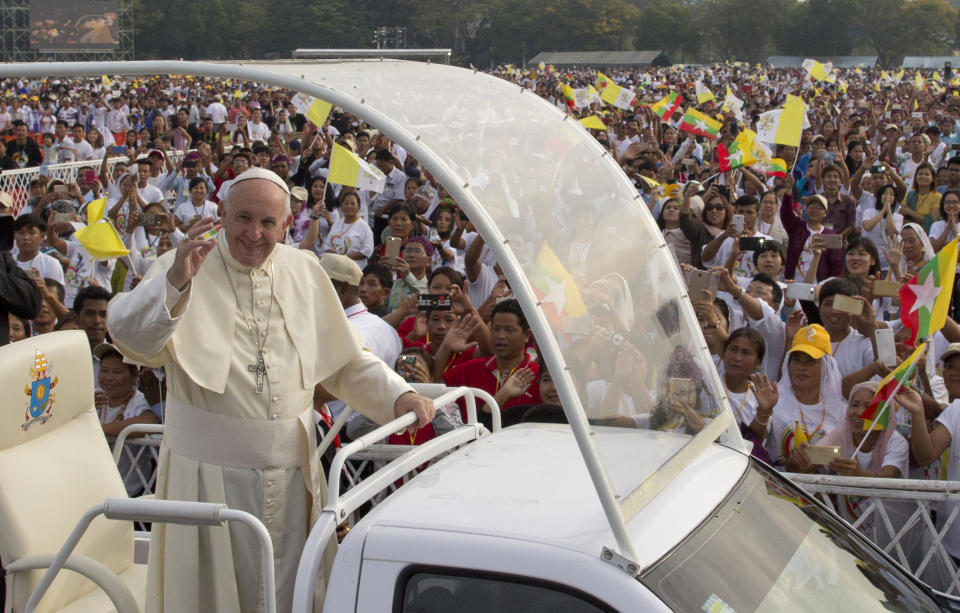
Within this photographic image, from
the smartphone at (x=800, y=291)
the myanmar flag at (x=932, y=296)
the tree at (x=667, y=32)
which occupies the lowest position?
the tree at (x=667, y=32)

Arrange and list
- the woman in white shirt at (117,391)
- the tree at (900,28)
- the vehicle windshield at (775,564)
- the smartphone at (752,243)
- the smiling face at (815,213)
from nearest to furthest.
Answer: the vehicle windshield at (775,564), the woman in white shirt at (117,391), the smartphone at (752,243), the smiling face at (815,213), the tree at (900,28)

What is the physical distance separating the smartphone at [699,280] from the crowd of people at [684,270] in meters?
0.01

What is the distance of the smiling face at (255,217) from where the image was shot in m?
3.18

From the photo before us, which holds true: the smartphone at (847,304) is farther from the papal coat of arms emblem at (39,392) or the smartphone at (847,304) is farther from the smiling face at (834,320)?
the papal coat of arms emblem at (39,392)

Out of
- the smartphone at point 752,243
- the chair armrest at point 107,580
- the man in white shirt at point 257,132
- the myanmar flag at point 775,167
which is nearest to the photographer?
the chair armrest at point 107,580

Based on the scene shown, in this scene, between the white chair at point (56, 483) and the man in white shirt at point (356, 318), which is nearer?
the white chair at point (56, 483)

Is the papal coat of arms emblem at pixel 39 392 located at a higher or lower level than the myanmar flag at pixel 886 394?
higher

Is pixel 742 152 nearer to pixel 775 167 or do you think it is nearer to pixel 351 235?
pixel 775 167

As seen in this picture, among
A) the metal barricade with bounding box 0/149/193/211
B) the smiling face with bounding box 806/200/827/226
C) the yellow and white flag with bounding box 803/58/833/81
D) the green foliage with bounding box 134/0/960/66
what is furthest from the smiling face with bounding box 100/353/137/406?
the green foliage with bounding box 134/0/960/66

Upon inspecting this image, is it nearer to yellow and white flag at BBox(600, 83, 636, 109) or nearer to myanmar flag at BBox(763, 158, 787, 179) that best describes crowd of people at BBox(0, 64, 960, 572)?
myanmar flag at BBox(763, 158, 787, 179)

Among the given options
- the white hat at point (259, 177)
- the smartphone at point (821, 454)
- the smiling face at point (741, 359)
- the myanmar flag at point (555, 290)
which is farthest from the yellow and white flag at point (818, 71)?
the myanmar flag at point (555, 290)

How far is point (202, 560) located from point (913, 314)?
12.4 feet

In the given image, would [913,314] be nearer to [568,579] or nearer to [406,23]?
[568,579]

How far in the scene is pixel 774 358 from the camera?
7.16m
